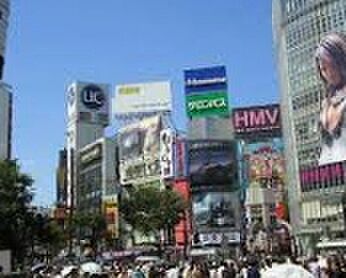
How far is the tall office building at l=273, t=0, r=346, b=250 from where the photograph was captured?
92.8 metres

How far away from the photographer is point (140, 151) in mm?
122500

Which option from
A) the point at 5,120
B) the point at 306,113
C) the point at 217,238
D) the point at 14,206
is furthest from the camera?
the point at 5,120

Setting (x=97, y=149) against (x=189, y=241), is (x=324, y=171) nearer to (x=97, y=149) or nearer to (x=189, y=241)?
(x=189, y=241)

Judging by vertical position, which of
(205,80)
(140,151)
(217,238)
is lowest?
(217,238)

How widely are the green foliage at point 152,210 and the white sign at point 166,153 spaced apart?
35734 millimetres

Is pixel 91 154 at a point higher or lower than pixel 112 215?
higher

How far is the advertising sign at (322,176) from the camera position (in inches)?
3617

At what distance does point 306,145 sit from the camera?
3875 inches

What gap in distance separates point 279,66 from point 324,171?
18702mm

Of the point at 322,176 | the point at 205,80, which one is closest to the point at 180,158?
the point at 205,80

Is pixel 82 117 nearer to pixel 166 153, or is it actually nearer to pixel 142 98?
pixel 142 98

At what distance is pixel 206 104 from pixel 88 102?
54753mm

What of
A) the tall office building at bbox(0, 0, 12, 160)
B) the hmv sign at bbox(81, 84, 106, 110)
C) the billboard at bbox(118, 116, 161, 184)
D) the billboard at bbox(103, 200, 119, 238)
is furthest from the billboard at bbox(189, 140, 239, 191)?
the hmv sign at bbox(81, 84, 106, 110)

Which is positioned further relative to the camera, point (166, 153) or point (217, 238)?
point (166, 153)
